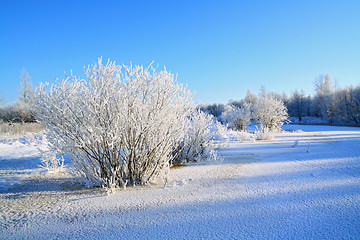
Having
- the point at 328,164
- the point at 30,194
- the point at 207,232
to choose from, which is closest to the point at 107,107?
the point at 30,194

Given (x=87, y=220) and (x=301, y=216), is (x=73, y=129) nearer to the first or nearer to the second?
(x=87, y=220)

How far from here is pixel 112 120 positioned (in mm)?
3686

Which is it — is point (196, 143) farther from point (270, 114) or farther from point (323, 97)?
point (323, 97)

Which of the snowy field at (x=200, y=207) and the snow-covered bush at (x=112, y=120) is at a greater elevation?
the snow-covered bush at (x=112, y=120)

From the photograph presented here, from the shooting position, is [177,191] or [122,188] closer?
[177,191]

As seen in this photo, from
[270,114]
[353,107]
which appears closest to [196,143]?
[270,114]

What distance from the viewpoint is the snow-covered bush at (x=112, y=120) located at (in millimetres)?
3615

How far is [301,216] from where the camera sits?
259cm

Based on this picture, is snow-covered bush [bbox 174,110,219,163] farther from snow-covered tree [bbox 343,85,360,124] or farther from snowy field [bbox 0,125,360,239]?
snow-covered tree [bbox 343,85,360,124]

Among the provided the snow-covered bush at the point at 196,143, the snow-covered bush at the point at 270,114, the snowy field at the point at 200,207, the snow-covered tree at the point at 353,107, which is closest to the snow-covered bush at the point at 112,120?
the snowy field at the point at 200,207

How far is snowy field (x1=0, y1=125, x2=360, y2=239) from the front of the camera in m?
2.38

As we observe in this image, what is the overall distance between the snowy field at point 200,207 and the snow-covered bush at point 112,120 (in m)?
0.51

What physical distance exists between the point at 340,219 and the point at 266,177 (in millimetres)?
1872

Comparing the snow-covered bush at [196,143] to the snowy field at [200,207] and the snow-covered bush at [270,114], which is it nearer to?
the snowy field at [200,207]
